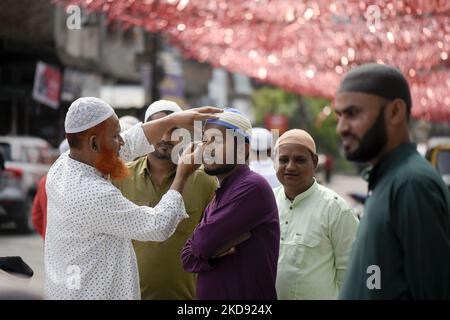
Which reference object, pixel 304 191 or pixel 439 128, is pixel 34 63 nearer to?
pixel 304 191

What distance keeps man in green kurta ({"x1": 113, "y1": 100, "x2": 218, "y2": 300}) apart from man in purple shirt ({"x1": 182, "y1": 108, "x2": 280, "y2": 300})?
0.92 meters

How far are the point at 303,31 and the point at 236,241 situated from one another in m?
13.5

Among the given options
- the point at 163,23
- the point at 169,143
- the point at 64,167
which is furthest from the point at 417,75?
the point at 64,167

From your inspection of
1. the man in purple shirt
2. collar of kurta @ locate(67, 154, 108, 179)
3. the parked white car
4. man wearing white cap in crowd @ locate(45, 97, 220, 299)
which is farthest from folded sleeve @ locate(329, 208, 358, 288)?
the parked white car

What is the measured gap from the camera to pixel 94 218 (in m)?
3.84

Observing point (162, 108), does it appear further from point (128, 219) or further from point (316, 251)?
point (128, 219)

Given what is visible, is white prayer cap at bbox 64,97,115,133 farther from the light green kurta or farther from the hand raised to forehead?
the light green kurta

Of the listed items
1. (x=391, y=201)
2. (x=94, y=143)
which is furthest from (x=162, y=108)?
(x=391, y=201)

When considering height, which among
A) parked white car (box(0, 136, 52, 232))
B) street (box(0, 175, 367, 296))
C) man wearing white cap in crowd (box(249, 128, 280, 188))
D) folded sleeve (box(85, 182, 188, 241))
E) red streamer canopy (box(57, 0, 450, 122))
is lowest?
street (box(0, 175, 367, 296))

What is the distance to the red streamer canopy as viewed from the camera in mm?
12977

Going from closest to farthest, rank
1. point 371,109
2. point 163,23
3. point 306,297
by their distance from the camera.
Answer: point 371,109 < point 306,297 < point 163,23

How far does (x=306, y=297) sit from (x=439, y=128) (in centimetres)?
7601

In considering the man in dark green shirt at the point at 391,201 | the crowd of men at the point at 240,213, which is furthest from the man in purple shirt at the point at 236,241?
the man in dark green shirt at the point at 391,201

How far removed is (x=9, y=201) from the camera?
55.2ft
